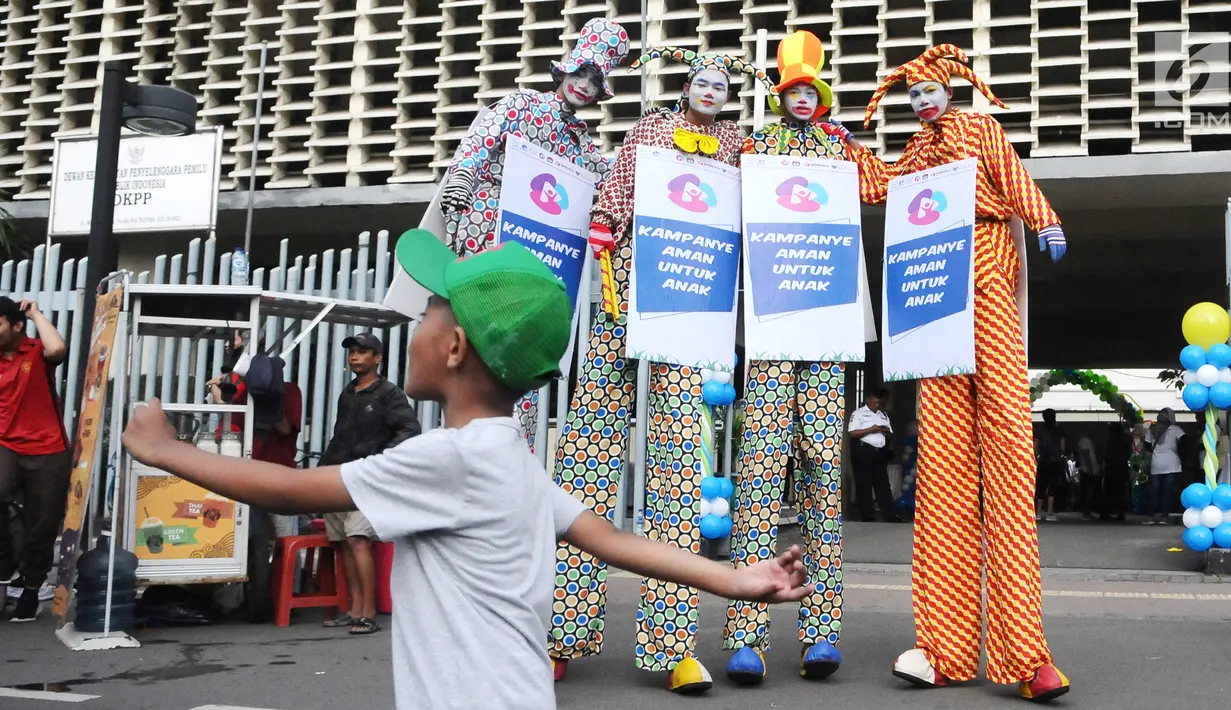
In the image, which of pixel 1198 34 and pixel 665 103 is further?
pixel 665 103

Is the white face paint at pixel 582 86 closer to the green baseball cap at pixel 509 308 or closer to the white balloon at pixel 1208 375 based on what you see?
the green baseball cap at pixel 509 308

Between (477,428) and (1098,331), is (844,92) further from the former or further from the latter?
(1098,331)

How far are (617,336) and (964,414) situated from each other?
1317 millimetres

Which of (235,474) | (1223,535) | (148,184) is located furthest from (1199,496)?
(148,184)

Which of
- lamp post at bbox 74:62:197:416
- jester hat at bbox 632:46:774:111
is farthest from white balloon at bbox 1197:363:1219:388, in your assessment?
lamp post at bbox 74:62:197:416

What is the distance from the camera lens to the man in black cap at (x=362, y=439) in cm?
650

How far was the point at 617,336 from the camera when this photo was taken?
4.73m

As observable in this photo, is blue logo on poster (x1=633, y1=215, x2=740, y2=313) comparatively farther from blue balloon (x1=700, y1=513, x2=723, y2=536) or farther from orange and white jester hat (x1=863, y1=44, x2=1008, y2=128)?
blue balloon (x1=700, y1=513, x2=723, y2=536)

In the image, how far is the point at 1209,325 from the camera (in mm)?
8117

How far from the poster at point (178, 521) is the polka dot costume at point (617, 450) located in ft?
8.43

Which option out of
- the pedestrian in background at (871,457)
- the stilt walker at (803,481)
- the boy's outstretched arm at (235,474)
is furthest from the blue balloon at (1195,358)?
the boy's outstretched arm at (235,474)

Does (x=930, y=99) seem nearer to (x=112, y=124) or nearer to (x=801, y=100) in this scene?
(x=801, y=100)

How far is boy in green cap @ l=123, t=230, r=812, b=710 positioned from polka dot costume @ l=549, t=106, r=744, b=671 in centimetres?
237

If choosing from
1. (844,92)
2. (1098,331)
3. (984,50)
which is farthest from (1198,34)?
(1098,331)
